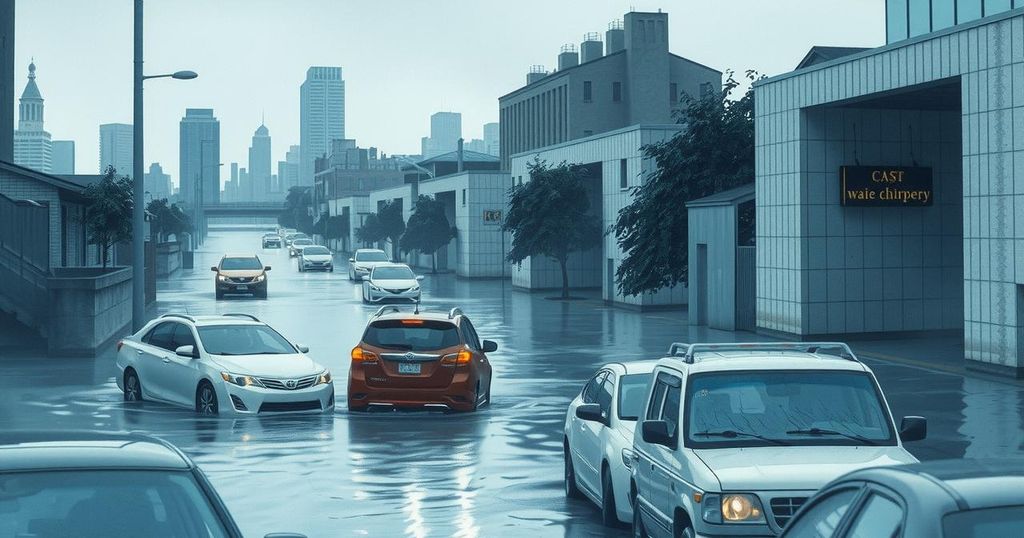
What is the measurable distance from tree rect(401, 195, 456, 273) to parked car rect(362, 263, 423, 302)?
101 feet

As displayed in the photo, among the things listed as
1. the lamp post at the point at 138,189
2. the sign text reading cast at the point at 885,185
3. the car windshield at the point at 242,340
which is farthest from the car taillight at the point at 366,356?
the sign text reading cast at the point at 885,185

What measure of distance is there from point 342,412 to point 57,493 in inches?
597

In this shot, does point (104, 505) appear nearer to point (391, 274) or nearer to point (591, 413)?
point (591, 413)

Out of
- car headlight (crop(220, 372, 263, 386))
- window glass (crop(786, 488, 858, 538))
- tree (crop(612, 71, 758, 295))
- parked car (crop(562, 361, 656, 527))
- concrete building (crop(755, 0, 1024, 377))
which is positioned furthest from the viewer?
tree (crop(612, 71, 758, 295))

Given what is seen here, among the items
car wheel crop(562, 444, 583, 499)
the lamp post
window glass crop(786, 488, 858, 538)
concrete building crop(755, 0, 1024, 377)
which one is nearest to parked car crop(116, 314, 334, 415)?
the lamp post

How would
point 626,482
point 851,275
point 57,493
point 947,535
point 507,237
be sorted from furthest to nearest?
point 507,237 → point 851,275 → point 626,482 → point 57,493 → point 947,535

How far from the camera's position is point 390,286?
51062mm

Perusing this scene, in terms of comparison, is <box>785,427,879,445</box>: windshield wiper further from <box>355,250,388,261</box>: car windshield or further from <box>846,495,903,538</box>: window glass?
<box>355,250,388,261</box>: car windshield

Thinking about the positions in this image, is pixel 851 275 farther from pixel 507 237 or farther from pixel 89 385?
pixel 507 237

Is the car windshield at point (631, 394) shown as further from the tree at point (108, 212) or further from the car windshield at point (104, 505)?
the tree at point (108, 212)

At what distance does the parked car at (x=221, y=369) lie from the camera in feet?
64.7

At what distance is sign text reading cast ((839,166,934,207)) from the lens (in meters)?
33.2

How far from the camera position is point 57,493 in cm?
551

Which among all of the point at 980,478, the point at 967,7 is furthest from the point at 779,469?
the point at 967,7
